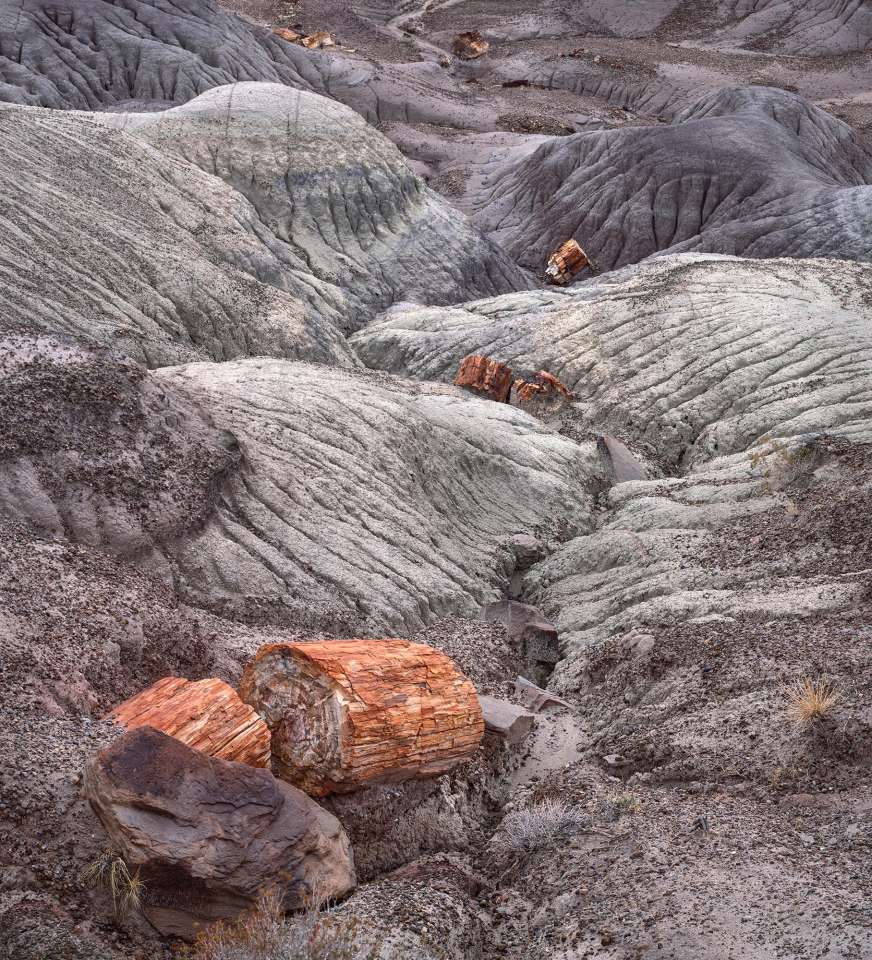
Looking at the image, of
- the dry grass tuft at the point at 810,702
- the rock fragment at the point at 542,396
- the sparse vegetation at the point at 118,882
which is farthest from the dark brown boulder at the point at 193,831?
the rock fragment at the point at 542,396

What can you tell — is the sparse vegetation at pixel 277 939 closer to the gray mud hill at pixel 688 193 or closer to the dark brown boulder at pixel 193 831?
the dark brown boulder at pixel 193 831

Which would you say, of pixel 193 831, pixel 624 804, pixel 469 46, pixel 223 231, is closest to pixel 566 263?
pixel 223 231

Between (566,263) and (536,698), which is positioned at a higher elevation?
(536,698)

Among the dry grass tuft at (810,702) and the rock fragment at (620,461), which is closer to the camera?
the dry grass tuft at (810,702)

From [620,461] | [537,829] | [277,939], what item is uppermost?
[277,939]

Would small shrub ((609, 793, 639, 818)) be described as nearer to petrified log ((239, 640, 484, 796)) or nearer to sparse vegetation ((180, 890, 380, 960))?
petrified log ((239, 640, 484, 796))

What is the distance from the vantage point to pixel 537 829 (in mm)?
7883

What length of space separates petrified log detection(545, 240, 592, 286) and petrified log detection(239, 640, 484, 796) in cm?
2998

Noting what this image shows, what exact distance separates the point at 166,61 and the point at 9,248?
105 ft

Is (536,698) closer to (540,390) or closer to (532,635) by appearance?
(532,635)

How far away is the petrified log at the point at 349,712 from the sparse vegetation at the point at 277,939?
1.34 m

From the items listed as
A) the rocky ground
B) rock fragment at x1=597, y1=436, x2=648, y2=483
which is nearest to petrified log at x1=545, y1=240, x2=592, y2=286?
the rocky ground

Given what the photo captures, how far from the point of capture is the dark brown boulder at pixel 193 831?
617 centimetres

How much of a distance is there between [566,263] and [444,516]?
24241 mm
